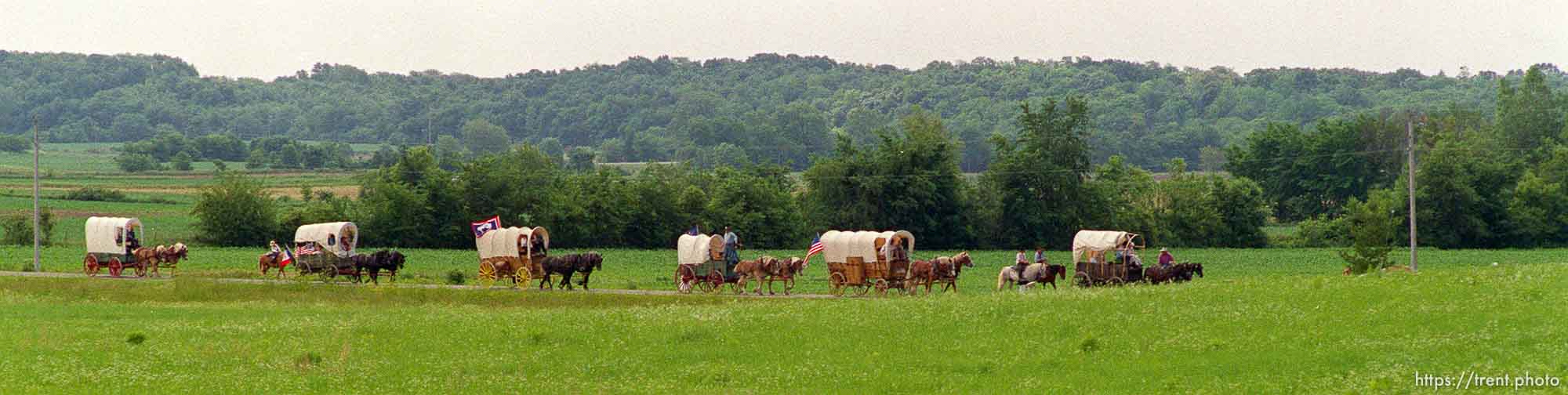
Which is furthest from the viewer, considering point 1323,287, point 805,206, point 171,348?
point 805,206

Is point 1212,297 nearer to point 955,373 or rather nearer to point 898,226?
point 955,373

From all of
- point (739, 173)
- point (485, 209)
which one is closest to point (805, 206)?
point (739, 173)

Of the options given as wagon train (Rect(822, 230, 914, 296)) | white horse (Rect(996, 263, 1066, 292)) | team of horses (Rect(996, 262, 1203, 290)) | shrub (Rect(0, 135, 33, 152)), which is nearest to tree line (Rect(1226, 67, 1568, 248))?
team of horses (Rect(996, 262, 1203, 290))

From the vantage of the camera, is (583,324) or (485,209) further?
(485,209)

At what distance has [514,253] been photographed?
154 feet

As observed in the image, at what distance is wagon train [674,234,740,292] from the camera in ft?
142

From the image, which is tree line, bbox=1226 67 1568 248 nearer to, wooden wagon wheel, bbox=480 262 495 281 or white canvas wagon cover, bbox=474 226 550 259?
white canvas wagon cover, bbox=474 226 550 259

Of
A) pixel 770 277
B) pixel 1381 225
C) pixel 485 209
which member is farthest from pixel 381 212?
pixel 1381 225

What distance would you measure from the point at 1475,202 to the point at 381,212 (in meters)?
57.7

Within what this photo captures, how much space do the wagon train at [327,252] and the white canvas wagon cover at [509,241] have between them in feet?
15.0

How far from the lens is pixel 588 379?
76.1 ft

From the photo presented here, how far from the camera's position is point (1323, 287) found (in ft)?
94.8

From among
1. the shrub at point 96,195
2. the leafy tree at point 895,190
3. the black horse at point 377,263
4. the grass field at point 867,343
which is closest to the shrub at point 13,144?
the shrub at point 96,195

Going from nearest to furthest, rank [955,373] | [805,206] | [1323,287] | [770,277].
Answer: [955,373], [1323,287], [770,277], [805,206]
